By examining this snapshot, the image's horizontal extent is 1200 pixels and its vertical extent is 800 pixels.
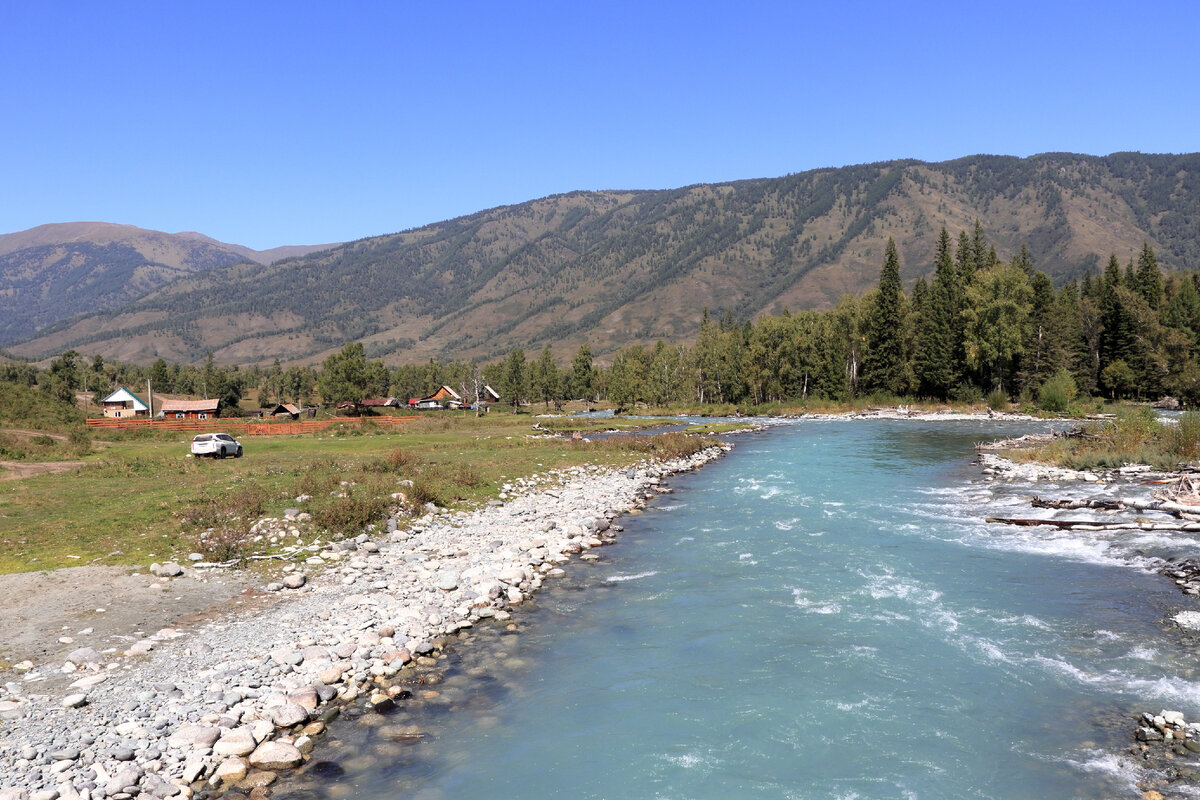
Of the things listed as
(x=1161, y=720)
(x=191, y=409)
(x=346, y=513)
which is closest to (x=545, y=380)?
(x=191, y=409)

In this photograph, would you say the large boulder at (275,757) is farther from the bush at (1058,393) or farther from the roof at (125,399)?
the roof at (125,399)

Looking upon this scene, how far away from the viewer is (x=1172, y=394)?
8238 cm

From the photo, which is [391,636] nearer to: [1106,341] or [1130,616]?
[1130,616]

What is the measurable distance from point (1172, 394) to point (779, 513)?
81.5m

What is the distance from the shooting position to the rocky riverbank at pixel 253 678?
379 inches

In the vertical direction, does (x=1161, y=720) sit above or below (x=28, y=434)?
below

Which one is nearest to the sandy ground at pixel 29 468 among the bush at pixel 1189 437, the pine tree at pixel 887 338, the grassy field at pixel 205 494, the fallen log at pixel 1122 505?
the grassy field at pixel 205 494

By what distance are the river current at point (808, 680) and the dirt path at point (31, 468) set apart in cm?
3048

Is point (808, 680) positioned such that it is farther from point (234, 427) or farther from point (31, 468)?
point (234, 427)

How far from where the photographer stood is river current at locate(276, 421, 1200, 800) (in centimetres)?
994

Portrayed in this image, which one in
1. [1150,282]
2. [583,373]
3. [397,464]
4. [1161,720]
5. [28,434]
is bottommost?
[1161,720]

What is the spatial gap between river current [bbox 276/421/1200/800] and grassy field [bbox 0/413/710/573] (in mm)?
10583

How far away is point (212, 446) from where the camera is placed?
44406mm

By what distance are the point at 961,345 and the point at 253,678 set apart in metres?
99.6
